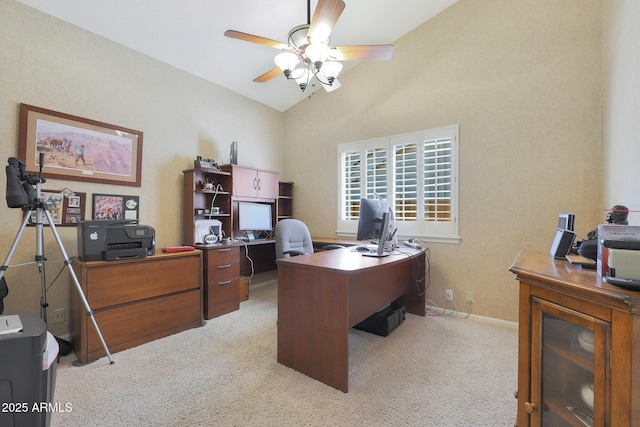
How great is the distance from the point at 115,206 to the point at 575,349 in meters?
3.67

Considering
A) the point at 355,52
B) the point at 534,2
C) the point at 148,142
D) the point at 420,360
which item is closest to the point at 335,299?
the point at 420,360

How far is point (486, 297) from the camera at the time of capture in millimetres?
2980

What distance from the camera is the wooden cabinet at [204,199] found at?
3291 millimetres

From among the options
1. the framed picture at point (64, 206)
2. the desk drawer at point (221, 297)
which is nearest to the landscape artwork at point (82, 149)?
the framed picture at point (64, 206)

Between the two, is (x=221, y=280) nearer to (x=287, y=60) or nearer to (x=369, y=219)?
(x=369, y=219)

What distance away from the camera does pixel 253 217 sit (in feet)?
13.1

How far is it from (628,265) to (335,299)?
54.8 inches

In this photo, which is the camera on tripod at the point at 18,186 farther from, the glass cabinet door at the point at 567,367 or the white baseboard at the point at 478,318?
the white baseboard at the point at 478,318

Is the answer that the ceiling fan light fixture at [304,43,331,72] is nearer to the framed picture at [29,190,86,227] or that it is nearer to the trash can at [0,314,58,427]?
the trash can at [0,314,58,427]

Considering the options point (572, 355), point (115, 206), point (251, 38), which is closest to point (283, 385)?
point (572, 355)

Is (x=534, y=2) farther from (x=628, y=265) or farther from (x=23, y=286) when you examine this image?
(x=23, y=286)

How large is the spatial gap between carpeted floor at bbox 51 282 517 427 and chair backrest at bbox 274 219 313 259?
876 millimetres

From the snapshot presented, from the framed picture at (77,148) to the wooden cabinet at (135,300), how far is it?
0.97 m

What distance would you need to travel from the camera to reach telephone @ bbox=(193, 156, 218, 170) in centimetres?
331
